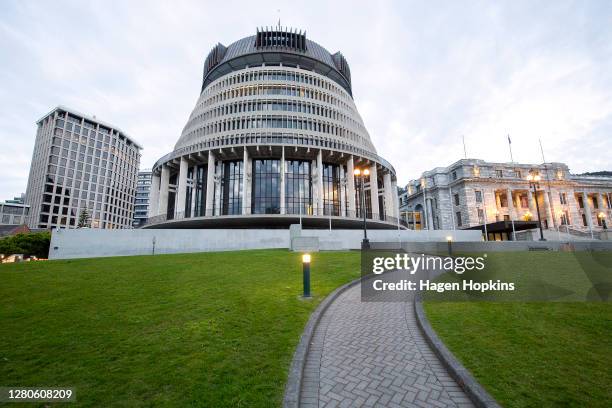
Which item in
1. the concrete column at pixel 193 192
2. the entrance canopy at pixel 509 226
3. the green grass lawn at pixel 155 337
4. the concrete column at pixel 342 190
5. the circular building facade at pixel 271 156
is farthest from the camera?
the entrance canopy at pixel 509 226

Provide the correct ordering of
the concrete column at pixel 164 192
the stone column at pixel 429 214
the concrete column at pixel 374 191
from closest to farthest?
1. the concrete column at pixel 374 191
2. the concrete column at pixel 164 192
3. the stone column at pixel 429 214

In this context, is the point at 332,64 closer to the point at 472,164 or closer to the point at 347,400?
the point at 472,164

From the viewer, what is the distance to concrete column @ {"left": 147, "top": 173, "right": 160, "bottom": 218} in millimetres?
51534

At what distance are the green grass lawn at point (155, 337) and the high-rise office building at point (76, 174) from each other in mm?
110468

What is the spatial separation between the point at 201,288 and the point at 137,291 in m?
2.25

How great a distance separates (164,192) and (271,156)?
20.3 meters

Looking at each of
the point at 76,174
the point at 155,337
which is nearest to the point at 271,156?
the point at 155,337

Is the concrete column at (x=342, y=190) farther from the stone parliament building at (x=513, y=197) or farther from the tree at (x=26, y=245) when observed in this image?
the tree at (x=26, y=245)

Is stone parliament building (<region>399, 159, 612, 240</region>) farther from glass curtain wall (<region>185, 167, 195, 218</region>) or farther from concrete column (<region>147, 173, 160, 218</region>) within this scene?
concrete column (<region>147, 173, 160, 218</region>)

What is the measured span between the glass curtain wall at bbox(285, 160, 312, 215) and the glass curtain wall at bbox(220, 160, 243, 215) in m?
7.66

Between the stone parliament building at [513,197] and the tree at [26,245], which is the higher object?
the stone parliament building at [513,197]

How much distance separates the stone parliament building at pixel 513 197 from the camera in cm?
6831

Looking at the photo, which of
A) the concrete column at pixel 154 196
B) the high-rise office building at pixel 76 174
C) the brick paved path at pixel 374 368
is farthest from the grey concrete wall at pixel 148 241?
the high-rise office building at pixel 76 174

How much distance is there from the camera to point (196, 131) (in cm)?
5031
